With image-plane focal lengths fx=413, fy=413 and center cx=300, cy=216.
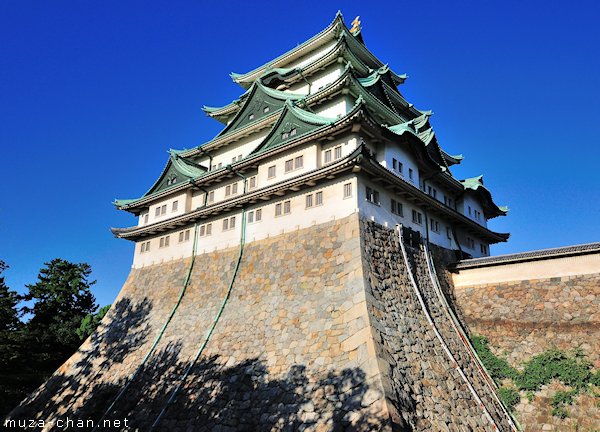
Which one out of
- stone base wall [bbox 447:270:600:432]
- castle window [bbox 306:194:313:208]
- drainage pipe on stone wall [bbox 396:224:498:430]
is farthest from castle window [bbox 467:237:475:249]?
castle window [bbox 306:194:313:208]

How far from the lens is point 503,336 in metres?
22.2

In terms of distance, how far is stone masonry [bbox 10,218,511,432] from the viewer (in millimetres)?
15211

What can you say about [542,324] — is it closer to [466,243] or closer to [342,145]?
[466,243]

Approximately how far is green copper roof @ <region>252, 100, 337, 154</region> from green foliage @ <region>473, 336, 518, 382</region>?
586 inches

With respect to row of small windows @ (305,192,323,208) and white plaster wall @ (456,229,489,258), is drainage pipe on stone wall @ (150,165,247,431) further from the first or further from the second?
white plaster wall @ (456,229,489,258)

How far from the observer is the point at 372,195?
21.6 meters

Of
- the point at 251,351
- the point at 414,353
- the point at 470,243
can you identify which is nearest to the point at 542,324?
the point at 414,353

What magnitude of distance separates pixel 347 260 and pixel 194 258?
40.7ft

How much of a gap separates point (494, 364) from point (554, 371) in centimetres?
267

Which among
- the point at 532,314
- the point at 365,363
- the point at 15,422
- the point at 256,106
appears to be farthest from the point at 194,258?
the point at 532,314

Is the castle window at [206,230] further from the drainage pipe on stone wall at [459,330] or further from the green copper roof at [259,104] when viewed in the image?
the drainage pipe on stone wall at [459,330]

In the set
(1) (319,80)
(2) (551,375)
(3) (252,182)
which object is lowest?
(2) (551,375)

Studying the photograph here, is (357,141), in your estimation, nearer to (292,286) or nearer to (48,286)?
(292,286)

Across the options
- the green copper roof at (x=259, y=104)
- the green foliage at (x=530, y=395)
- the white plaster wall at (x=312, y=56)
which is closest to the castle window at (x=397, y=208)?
the green foliage at (x=530, y=395)
